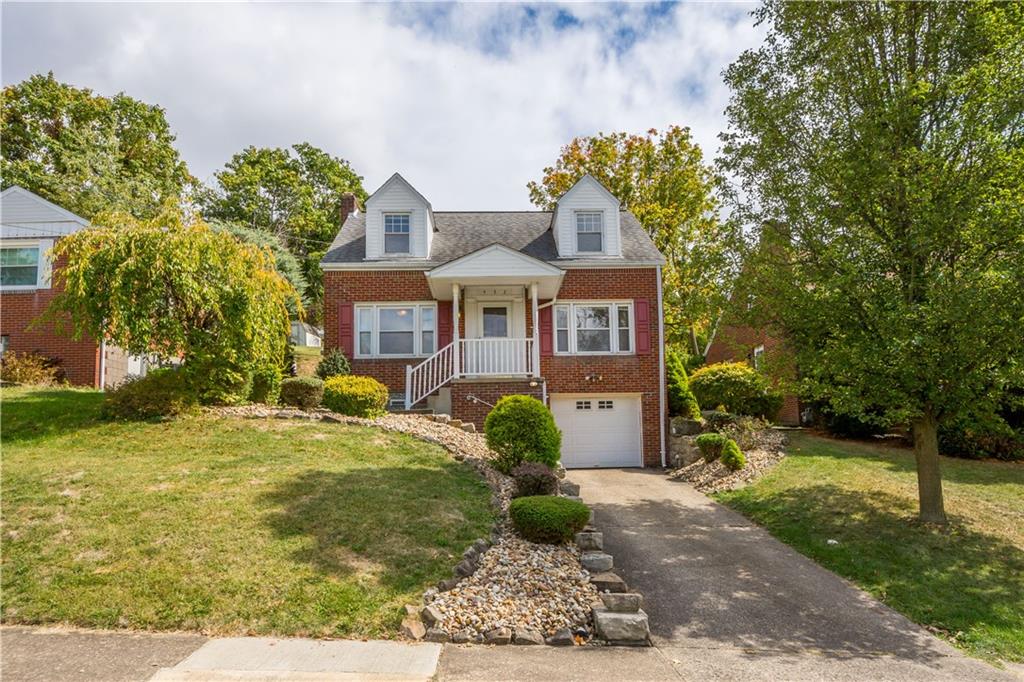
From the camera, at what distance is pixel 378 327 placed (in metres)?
16.0

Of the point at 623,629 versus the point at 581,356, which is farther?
the point at 581,356

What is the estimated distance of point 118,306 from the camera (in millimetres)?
10023

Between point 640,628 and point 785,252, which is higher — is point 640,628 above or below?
below

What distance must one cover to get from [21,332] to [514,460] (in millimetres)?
14501

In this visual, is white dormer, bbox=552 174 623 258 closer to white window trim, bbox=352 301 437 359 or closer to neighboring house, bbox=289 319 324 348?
white window trim, bbox=352 301 437 359

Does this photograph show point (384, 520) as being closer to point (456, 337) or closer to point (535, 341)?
point (456, 337)

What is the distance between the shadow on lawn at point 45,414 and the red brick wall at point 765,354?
37.8 feet

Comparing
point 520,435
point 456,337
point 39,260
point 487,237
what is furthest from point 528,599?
point 39,260

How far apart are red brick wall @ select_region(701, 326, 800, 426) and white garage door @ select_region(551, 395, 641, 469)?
3298mm

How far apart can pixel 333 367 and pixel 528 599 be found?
10.5 m

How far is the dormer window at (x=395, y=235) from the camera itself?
1633 cm

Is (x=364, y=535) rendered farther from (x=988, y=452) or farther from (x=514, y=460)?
(x=988, y=452)

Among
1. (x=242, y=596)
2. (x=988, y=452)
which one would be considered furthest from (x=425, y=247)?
(x=988, y=452)

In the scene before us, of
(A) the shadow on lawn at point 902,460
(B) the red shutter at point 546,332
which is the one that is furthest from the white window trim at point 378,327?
(A) the shadow on lawn at point 902,460
